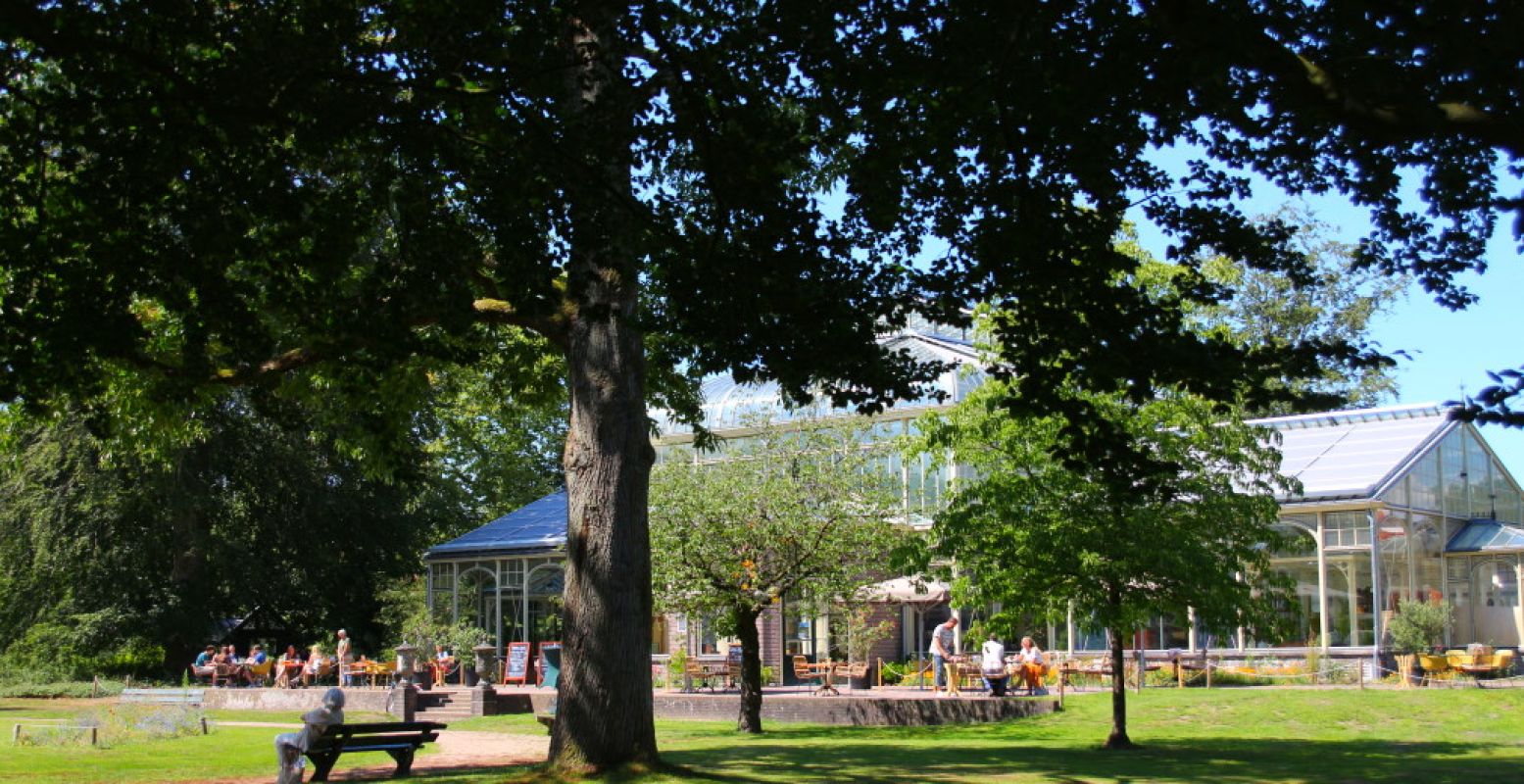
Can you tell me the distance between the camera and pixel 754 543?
22547 mm

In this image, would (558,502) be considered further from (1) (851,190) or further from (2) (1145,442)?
(1) (851,190)

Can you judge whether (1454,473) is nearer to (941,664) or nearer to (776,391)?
(941,664)

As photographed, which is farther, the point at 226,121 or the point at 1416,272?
the point at 1416,272

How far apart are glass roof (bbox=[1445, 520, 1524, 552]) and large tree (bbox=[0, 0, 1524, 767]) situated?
22363mm

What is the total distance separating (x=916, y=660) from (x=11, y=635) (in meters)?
24.7

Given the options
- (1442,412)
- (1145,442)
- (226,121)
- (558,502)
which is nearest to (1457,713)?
(1145,442)

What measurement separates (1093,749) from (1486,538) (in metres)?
17.5

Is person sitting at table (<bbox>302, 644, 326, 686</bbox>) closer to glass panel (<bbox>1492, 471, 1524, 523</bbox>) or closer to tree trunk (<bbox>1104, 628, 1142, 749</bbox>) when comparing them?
tree trunk (<bbox>1104, 628, 1142, 749</bbox>)

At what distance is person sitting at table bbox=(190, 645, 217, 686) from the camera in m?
37.6

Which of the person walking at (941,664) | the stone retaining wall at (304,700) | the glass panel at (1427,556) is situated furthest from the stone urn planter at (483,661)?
the glass panel at (1427,556)

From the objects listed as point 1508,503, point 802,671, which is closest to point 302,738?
point 802,671

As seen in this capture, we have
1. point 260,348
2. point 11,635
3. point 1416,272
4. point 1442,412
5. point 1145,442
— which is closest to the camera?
point 1416,272

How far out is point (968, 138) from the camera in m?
11.6

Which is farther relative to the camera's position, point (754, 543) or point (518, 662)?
point (518, 662)
